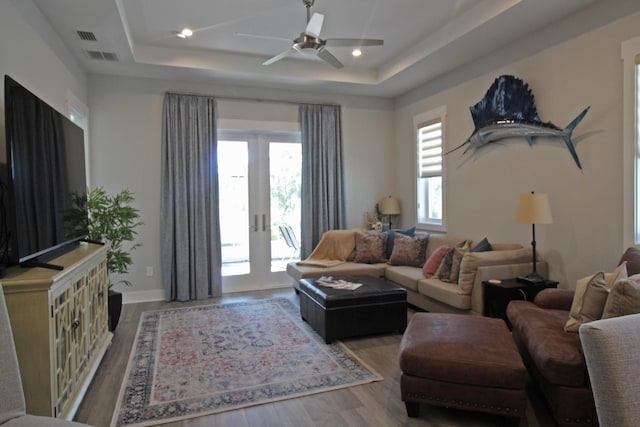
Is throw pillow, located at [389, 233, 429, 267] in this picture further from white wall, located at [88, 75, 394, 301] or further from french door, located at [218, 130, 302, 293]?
white wall, located at [88, 75, 394, 301]

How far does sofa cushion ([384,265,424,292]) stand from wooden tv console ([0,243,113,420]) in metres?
3.04

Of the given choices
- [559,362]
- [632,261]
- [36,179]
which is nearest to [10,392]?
[36,179]

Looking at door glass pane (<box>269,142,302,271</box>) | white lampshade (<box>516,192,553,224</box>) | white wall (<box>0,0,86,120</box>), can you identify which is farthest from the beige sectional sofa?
white wall (<box>0,0,86,120</box>)

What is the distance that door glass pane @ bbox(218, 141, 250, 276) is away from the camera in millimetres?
5590

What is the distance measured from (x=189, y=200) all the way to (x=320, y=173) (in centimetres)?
186

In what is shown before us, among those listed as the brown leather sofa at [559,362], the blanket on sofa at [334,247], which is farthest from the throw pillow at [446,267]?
the blanket on sofa at [334,247]

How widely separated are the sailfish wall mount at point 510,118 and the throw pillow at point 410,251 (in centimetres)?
132

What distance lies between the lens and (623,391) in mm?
1000

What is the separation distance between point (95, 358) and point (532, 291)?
3.52m

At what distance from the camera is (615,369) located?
1.00 metres

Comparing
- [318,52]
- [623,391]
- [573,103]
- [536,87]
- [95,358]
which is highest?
[318,52]

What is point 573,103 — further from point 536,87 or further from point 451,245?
point 451,245

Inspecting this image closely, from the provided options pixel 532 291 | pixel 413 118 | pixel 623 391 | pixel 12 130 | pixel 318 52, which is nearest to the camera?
pixel 623 391

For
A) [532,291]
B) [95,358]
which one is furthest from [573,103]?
[95,358]
